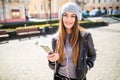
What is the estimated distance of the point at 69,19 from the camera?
255cm

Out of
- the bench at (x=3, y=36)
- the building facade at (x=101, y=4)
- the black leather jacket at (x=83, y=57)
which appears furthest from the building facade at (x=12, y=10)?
the black leather jacket at (x=83, y=57)

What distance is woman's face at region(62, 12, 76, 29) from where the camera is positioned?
2.55 m

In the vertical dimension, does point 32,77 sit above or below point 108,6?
below

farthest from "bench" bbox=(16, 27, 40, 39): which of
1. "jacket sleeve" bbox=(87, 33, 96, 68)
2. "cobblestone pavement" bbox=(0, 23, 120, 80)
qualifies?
"jacket sleeve" bbox=(87, 33, 96, 68)

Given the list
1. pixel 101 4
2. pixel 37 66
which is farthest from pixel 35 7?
pixel 37 66

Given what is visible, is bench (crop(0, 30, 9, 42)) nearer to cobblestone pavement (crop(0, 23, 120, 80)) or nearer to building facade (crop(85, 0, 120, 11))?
cobblestone pavement (crop(0, 23, 120, 80))

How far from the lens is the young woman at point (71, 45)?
2.56 metres

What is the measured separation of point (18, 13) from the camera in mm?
35188

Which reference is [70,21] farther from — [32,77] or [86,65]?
[32,77]

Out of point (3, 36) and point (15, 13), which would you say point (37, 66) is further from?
point (15, 13)

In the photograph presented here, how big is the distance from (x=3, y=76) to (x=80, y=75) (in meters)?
5.09

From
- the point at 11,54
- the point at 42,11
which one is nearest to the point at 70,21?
the point at 11,54

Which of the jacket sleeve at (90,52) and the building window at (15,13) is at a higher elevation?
the building window at (15,13)

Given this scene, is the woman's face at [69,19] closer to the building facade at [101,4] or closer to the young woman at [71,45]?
the young woman at [71,45]
